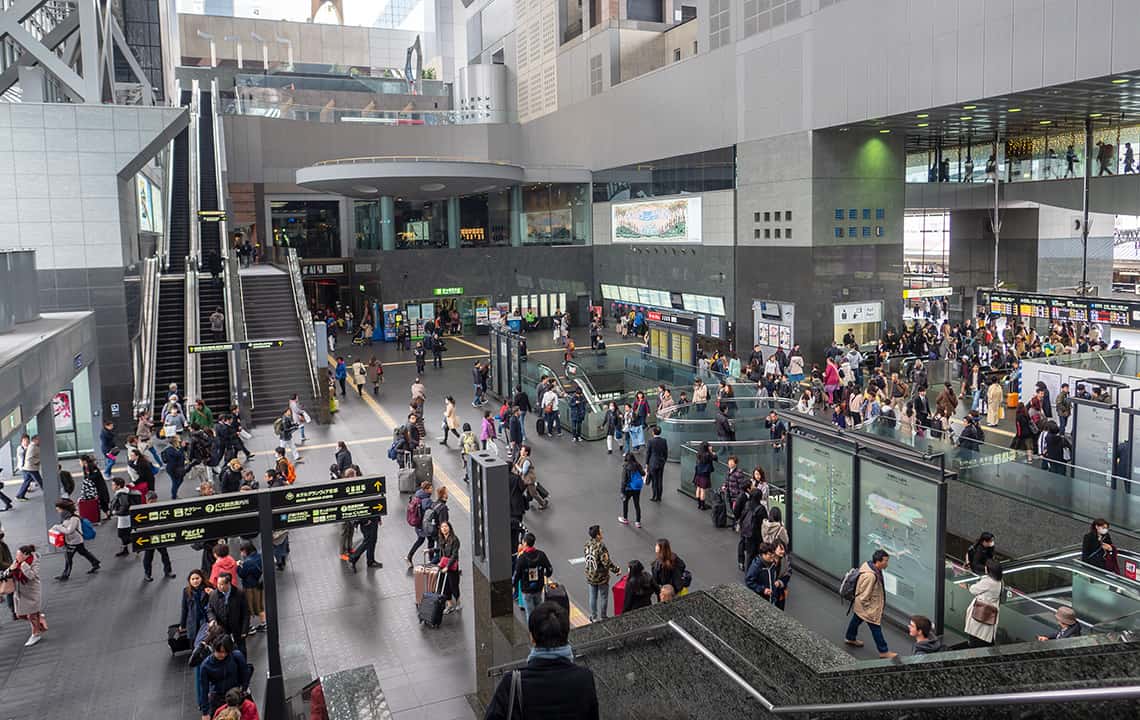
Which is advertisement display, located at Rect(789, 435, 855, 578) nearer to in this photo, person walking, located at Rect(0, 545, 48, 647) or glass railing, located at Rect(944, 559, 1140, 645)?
glass railing, located at Rect(944, 559, 1140, 645)

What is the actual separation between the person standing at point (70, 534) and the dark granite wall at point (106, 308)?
8944 millimetres

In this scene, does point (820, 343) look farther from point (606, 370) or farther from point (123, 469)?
point (123, 469)

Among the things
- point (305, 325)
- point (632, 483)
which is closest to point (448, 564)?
point (632, 483)

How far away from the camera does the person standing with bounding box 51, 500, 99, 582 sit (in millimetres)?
11531

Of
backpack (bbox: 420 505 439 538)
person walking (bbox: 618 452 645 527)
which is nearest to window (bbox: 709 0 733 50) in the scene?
person walking (bbox: 618 452 645 527)

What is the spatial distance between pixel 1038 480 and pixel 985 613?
170 inches

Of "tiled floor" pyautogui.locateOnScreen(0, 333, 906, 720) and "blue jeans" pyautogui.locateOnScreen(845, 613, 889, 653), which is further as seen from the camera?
"blue jeans" pyautogui.locateOnScreen(845, 613, 889, 653)

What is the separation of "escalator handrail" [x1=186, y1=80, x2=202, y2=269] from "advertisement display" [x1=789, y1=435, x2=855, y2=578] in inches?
815

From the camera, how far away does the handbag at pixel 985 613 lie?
855 cm

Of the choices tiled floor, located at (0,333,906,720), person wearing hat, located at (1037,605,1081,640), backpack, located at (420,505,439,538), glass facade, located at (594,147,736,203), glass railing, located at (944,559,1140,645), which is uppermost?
glass facade, located at (594,147,736,203)

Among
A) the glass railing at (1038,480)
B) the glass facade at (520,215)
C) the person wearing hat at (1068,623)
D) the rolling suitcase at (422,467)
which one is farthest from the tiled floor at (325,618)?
the glass facade at (520,215)

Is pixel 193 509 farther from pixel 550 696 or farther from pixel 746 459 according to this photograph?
pixel 746 459

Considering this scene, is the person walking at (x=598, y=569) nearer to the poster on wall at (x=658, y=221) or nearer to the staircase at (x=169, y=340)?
the staircase at (x=169, y=340)

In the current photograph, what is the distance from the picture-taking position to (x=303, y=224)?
48844mm
